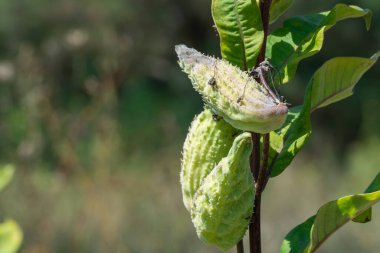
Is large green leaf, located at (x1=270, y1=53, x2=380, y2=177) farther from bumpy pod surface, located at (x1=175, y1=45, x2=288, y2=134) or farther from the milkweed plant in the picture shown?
bumpy pod surface, located at (x1=175, y1=45, x2=288, y2=134)

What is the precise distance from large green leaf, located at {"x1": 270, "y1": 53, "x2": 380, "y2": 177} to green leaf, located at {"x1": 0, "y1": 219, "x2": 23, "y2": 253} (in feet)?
3.04

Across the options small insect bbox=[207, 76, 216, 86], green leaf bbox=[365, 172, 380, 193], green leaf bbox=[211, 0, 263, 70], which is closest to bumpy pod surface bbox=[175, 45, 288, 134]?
small insect bbox=[207, 76, 216, 86]

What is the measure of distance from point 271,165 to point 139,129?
728 cm

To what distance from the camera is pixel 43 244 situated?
4531 millimetres

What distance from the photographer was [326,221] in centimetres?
119

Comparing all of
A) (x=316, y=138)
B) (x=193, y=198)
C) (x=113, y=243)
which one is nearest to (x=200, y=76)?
(x=193, y=198)

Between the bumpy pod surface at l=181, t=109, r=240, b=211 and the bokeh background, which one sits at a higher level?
the bumpy pod surface at l=181, t=109, r=240, b=211

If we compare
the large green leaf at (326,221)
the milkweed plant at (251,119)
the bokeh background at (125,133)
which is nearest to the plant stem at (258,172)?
the milkweed plant at (251,119)

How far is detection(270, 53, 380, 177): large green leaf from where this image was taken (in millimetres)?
1177

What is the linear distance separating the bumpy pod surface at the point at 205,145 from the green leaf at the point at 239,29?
117mm

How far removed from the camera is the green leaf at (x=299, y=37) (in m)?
1.18

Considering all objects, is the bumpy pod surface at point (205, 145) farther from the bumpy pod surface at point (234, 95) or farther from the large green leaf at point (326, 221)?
the large green leaf at point (326, 221)

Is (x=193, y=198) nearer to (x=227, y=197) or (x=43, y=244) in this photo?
(x=227, y=197)

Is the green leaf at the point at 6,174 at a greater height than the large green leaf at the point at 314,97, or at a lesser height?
lesser
